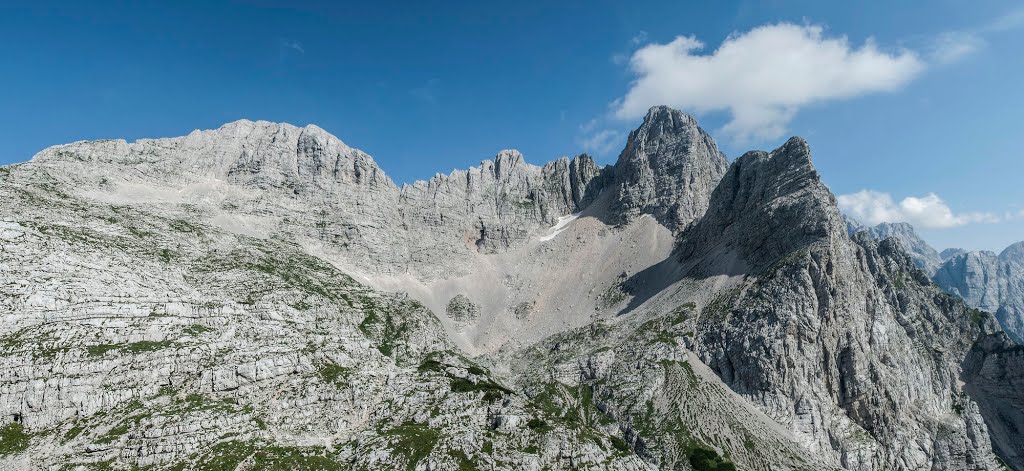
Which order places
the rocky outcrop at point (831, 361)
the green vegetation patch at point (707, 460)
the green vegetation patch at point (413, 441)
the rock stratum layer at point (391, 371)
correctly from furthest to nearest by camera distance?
the rocky outcrop at point (831, 361)
the green vegetation patch at point (707, 460)
the green vegetation patch at point (413, 441)
the rock stratum layer at point (391, 371)

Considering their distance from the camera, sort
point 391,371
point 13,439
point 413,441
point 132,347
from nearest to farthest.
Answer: point 13,439 < point 413,441 < point 132,347 < point 391,371

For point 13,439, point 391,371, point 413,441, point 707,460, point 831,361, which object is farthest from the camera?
point 831,361

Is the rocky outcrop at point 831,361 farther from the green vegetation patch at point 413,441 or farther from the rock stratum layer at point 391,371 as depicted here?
the green vegetation patch at point 413,441

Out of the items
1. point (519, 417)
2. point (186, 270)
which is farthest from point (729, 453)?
point (186, 270)

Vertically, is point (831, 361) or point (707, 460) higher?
point (831, 361)

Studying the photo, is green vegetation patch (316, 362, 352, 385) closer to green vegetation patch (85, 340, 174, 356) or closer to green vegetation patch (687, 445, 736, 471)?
green vegetation patch (85, 340, 174, 356)

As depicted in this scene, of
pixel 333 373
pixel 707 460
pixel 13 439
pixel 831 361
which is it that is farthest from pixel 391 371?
pixel 831 361


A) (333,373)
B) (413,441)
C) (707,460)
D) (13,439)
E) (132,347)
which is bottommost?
(707,460)

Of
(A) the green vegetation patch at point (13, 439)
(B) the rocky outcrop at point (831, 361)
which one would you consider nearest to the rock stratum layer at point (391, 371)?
(A) the green vegetation patch at point (13, 439)

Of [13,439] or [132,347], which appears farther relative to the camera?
[132,347]

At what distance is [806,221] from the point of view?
18762cm

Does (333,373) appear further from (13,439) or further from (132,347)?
(13,439)

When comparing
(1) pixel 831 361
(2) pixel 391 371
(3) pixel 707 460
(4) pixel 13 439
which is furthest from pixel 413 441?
(1) pixel 831 361

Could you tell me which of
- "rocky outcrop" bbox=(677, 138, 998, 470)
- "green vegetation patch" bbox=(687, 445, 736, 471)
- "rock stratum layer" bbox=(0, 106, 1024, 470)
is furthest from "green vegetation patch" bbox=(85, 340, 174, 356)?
"rocky outcrop" bbox=(677, 138, 998, 470)
